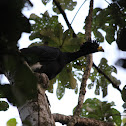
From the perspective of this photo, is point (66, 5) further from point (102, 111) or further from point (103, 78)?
point (102, 111)

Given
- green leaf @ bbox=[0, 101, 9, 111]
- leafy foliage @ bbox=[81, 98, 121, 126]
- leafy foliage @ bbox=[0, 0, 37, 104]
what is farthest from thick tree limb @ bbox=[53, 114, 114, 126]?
leafy foliage @ bbox=[0, 0, 37, 104]

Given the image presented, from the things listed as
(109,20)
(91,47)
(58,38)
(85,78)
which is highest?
(91,47)

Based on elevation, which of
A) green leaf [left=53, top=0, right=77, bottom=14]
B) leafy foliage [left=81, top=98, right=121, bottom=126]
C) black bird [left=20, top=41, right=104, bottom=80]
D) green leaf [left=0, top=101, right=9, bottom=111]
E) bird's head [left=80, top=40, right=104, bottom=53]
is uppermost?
green leaf [left=53, top=0, right=77, bottom=14]

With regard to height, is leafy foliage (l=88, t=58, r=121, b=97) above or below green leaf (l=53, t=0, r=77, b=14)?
below

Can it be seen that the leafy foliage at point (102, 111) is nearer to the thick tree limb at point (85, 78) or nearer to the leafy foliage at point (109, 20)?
the thick tree limb at point (85, 78)

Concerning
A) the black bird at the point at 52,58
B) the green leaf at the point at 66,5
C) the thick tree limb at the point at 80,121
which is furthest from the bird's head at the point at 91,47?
the thick tree limb at the point at 80,121

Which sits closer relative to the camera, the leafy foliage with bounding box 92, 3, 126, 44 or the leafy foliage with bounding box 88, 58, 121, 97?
the leafy foliage with bounding box 92, 3, 126, 44

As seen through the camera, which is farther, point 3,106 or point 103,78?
point 103,78

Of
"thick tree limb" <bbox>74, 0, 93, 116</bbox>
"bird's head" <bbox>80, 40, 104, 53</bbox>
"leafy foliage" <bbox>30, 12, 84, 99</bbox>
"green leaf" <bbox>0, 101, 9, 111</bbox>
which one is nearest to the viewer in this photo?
"green leaf" <bbox>0, 101, 9, 111</bbox>

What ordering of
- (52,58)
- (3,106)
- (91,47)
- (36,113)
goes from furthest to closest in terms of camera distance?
(91,47)
(52,58)
(3,106)
(36,113)

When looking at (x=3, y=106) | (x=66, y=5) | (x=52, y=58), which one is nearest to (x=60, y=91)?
(x=52, y=58)

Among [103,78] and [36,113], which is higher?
[103,78]

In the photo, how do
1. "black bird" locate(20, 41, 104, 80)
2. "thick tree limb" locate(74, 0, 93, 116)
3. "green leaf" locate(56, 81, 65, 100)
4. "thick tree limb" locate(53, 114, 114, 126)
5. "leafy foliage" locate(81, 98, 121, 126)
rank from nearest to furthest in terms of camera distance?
1. "thick tree limb" locate(74, 0, 93, 116)
2. "thick tree limb" locate(53, 114, 114, 126)
3. "leafy foliage" locate(81, 98, 121, 126)
4. "black bird" locate(20, 41, 104, 80)
5. "green leaf" locate(56, 81, 65, 100)

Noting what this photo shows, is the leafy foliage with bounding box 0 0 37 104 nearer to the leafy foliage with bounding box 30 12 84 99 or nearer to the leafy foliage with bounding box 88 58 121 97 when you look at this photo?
the leafy foliage with bounding box 30 12 84 99
